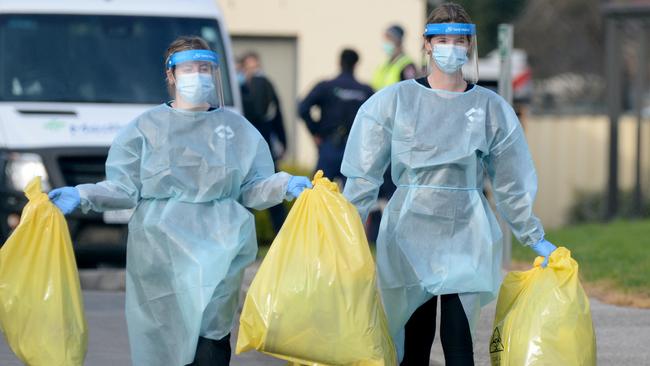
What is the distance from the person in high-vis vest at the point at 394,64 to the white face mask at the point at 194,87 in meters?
5.30

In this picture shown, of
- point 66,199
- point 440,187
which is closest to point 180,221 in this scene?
point 66,199

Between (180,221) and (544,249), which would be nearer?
(180,221)

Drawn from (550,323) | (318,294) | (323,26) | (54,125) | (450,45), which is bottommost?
(550,323)

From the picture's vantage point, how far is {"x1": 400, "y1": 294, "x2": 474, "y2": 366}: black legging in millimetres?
5410

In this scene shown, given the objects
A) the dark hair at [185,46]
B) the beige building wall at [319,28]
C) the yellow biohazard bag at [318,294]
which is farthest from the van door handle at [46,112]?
the beige building wall at [319,28]

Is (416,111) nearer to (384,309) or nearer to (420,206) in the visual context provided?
(420,206)

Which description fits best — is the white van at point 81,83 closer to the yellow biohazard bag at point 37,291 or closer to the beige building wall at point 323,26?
the yellow biohazard bag at point 37,291

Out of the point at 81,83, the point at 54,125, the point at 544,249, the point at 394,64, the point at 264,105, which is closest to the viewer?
the point at 544,249

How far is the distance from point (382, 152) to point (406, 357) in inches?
32.2

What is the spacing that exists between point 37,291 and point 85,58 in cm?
517

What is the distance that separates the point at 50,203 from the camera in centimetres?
540

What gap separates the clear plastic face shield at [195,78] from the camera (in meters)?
5.50

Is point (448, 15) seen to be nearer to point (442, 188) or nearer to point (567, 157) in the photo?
point (442, 188)

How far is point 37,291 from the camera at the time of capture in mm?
5363
